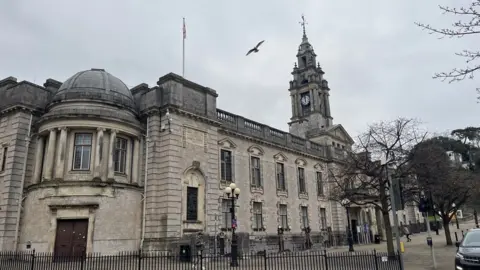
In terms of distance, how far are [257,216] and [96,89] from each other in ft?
50.5

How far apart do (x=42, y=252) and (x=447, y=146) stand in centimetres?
6724

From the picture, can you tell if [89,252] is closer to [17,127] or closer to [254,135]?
[17,127]

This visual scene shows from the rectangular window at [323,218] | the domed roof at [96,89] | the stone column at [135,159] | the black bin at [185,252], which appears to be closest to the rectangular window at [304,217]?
the rectangular window at [323,218]

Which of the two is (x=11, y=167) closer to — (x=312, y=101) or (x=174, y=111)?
(x=174, y=111)

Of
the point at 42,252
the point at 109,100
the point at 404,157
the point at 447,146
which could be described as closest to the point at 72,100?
the point at 109,100

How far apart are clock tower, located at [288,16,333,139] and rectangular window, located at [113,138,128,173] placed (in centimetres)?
2744

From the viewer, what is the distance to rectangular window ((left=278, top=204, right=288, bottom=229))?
105ft

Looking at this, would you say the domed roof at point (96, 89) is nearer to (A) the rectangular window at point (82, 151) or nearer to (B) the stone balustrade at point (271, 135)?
(A) the rectangular window at point (82, 151)

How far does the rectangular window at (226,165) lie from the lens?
27438 millimetres

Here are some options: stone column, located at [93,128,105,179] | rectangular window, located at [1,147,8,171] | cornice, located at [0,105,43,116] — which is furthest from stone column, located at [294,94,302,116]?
rectangular window, located at [1,147,8,171]

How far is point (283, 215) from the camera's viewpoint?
32.2m

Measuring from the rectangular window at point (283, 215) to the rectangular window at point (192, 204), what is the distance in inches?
414

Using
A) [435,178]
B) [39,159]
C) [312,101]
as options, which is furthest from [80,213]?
[312,101]

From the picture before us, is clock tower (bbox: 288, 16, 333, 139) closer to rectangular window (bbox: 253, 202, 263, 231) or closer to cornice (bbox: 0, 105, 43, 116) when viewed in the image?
rectangular window (bbox: 253, 202, 263, 231)
